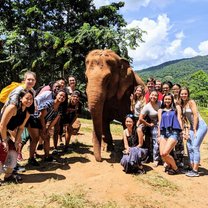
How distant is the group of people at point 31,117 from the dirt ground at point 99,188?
1.38ft

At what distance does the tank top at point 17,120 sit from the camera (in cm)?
627

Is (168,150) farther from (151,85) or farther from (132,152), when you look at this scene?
(151,85)

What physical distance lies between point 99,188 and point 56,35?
1759 cm

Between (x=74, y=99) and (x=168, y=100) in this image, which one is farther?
(x=74, y=99)

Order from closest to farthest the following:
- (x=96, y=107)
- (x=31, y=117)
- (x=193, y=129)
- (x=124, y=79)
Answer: (x=31, y=117) → (x=193, y=129) → (x=96, y=107) → (x=124, y=79)

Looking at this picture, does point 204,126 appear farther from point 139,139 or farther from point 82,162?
point 82,162

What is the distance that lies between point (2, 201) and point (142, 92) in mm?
4796

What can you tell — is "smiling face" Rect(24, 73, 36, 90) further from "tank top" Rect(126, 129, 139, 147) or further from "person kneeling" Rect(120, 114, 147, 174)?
"tank top" Rect(126, 129, 139, 147)

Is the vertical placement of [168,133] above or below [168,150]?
above

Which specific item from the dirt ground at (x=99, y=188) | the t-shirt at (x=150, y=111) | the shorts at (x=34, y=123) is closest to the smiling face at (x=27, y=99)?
the shorts at (x=34, y=123)

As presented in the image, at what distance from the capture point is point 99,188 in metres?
6.16

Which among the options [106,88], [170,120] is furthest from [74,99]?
[170,120]

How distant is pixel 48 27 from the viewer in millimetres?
23141

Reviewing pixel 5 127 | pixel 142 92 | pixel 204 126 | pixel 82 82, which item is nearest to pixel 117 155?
pixel 142 92
